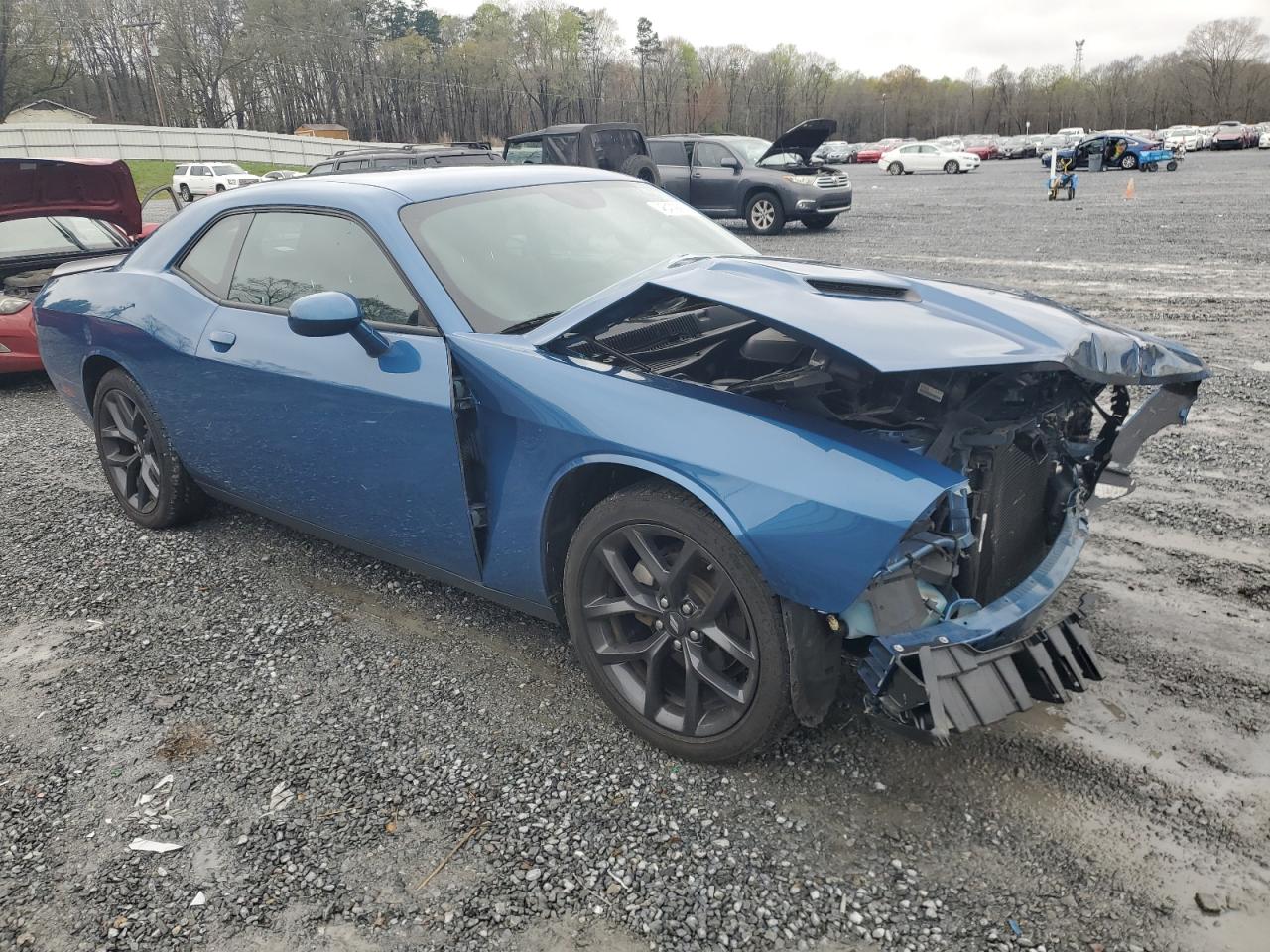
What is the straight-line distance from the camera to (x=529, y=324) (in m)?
2.79

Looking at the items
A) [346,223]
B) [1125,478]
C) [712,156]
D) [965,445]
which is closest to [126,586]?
[346,223]

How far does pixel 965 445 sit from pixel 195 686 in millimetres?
2584

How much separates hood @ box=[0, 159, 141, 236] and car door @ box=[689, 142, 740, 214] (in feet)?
32.1

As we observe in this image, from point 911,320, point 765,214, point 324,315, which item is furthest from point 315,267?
point 765,214

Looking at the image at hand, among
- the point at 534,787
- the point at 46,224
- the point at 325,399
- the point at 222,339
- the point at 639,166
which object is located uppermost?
the point at 639,166

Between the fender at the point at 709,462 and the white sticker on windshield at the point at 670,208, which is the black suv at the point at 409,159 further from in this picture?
the fender at the point at 709,462

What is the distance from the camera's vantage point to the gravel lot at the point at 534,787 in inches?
78.1

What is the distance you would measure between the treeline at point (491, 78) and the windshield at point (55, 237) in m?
51.6

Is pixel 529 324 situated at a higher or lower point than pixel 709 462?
higher

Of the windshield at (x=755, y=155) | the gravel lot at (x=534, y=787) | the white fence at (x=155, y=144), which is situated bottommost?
the gravel lot at (x=534, y=787)

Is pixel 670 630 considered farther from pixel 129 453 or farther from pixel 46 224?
pixel 46 224

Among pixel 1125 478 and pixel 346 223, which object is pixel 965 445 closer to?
pixel 1125 478

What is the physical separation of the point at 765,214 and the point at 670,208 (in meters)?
12.3

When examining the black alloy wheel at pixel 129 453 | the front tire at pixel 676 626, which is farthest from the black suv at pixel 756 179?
the front tire at pixel 676 626
